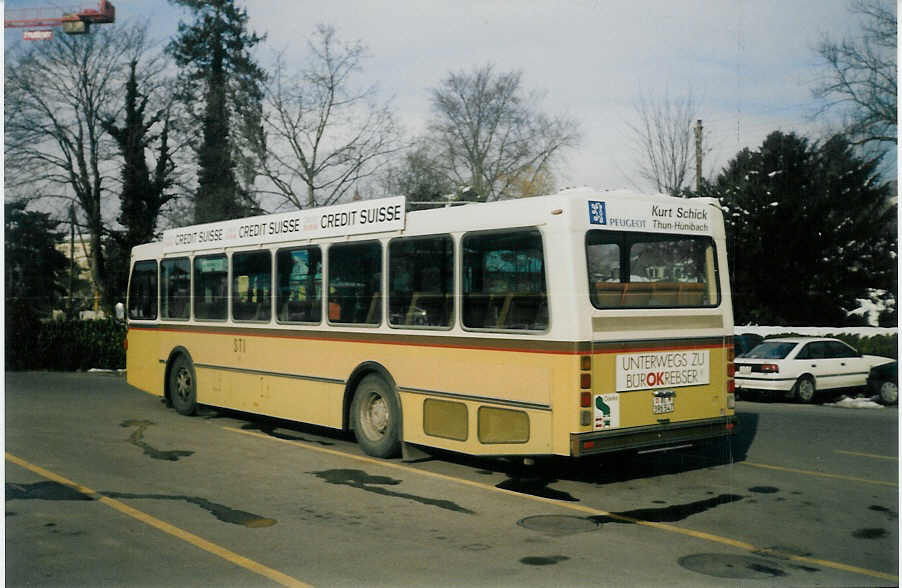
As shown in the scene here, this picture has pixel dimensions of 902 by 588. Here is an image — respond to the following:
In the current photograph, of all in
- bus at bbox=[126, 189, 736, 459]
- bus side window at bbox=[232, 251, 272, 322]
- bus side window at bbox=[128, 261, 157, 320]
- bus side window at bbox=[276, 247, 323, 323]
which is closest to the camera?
bus at bbox=[126, 189, 736, 459]

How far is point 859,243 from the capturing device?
42.8 feet

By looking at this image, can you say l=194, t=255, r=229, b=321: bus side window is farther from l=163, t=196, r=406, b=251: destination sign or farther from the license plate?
the license plate

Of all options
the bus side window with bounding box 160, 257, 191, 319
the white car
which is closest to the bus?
the bus side window with bounding box 160, 257, 191, 319

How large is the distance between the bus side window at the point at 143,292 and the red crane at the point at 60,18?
4.51 meters

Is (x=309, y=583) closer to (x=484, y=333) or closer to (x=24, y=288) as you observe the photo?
(x=484, y=333)

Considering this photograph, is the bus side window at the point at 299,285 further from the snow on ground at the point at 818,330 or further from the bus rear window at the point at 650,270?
the snow on ground at the point at 818,330

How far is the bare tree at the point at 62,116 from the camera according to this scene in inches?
588

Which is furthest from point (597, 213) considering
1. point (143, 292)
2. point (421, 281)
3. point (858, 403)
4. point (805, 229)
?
point (858, 403)

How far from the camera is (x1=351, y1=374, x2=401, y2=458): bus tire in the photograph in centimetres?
972

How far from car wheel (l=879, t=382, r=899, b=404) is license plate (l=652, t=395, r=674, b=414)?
32.3 feet

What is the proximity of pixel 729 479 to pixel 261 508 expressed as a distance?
461 cm

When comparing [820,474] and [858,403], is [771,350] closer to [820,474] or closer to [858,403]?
[858,403]

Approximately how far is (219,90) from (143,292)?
3.88 metres

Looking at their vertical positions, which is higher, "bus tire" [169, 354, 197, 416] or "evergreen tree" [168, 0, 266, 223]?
"evergreen tree" [168, 0, 266, 223]
